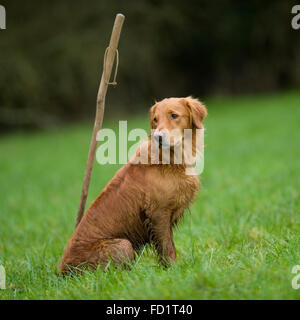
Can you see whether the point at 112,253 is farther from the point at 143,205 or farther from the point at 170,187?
the point at 170,187

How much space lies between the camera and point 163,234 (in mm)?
3373

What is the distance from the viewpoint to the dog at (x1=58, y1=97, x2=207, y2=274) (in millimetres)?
3346

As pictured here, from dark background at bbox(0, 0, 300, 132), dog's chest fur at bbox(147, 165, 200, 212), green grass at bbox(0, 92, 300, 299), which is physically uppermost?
dark background at bbox(0, 0, 300, 132)

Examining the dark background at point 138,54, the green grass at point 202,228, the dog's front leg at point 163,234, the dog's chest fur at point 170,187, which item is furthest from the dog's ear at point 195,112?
the dark background at point 138,54

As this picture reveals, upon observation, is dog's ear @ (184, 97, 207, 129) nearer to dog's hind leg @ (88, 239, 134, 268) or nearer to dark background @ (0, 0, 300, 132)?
dog's hind leg @ (88, 239, 134, 268)

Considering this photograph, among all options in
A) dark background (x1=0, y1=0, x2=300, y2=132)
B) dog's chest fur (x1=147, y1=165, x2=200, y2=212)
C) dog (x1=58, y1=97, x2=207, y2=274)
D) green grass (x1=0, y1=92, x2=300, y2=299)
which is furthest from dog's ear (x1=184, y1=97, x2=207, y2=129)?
dark background (x1=0, y1=0, x2=300, y2=132)

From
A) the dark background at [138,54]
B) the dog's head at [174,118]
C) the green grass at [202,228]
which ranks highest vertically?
the dark background at [138,54]

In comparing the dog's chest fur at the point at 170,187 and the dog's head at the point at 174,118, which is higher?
the dog's head at the point at 174,118

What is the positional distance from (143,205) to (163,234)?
29 cm

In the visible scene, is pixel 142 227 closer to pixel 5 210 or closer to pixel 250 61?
pixel 5 210

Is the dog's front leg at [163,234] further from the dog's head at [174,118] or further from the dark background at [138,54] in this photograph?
the dark background at [138,54]

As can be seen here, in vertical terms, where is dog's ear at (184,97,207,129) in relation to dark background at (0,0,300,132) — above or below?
below

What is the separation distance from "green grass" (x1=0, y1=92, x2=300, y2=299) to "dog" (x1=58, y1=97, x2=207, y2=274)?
197mm

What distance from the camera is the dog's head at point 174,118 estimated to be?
10.7 feet
